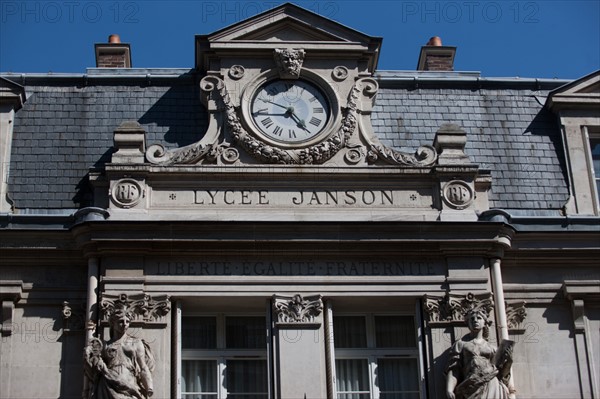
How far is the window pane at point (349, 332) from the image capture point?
2191 centimetres

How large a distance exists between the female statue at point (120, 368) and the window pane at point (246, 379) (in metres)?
1.49

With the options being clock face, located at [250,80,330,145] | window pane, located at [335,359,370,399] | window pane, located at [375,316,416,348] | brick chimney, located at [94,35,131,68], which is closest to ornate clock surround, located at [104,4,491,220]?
clock face, located at [250,80,330,145]

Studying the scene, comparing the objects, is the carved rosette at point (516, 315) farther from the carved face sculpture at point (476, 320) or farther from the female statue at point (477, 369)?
the female statue at point (477, 369)

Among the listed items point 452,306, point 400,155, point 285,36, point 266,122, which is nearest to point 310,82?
point 285,36

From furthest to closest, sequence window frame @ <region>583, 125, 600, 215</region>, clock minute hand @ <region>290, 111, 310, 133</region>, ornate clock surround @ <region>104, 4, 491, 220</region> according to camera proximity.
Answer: window frame @ <region>583, 125, 600, 215</region>
clock minute hand @ <region>290, 111, 310, 133</region>
ornate clock surround @ <region>104, 4, 491, 220</region>

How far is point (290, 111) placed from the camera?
23297mm

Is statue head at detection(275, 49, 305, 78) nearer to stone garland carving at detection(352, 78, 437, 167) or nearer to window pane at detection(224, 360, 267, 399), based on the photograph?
stone garland carving at detection(352, 78, 437, 167)

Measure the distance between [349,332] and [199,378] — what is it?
2.63 meters

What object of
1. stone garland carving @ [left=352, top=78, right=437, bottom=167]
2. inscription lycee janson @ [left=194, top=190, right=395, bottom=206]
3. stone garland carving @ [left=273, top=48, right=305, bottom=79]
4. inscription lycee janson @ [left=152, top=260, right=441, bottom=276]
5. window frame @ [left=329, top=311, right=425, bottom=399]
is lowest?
window frame @ [left=329, top=311, right=425, bottom=399]

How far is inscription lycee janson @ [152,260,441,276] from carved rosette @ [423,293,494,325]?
0.55 meters

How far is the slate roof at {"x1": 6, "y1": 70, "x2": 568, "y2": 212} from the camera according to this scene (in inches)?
918

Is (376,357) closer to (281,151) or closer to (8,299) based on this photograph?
(281,151)

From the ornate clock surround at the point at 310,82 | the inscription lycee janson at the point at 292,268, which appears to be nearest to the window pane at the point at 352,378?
the inscription lycee janson at the point at 292,268

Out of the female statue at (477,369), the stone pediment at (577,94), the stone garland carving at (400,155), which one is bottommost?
the female statue at (477,369)
